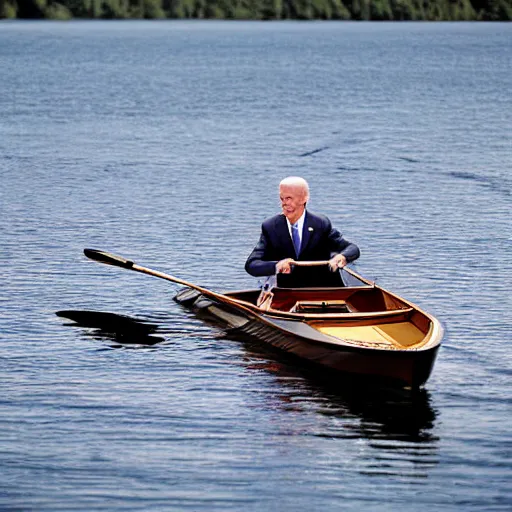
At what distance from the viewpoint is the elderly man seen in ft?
68.5

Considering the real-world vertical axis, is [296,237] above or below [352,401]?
above

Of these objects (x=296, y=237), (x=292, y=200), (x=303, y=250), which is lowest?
(x=303, y=250)

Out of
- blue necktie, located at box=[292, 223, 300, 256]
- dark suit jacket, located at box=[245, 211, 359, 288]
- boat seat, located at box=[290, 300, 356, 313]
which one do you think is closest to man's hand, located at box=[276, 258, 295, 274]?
dark suit jacket, located at box=[245, 211, 359, 288]

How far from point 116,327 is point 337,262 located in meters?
4.47

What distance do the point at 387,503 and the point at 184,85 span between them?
280ft

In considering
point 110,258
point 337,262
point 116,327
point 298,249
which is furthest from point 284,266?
point 110,258

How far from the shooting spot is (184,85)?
9925 centimetres

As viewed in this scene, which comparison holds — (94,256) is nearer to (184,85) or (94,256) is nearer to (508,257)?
(508,257)

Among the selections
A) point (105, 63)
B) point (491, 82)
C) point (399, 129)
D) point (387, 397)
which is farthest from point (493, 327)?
point (105, 63)

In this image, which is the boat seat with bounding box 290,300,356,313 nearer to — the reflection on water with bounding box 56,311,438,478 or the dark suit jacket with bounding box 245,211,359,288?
the dark suit jacket with bounding box 245,211,359,288

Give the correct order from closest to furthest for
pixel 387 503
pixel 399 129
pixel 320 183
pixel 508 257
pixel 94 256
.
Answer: pixel 387 503 < pixel 94 256 < pixel 508 257 < pixel 320 183 < pixel 399 129

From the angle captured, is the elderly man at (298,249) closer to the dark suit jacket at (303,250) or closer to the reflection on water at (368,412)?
the dark suit jacket at (303,250)

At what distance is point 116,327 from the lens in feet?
77.2

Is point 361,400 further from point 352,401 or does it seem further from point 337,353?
point 337,353
